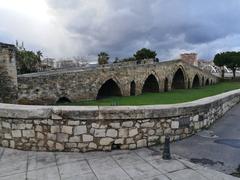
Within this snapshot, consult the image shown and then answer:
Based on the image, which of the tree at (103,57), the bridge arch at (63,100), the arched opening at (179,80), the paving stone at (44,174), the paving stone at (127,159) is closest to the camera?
the paving stone at (44,174)

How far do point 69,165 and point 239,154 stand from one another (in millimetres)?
3037

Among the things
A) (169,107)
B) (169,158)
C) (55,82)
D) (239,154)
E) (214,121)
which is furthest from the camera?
(55,82)

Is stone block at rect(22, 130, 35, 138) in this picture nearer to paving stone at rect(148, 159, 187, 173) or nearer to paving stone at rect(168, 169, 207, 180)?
paving stone at rect(148, 159, 187, 173)

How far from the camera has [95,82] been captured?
2217 centimetres

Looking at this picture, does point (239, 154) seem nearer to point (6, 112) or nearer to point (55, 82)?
point (6, 112)

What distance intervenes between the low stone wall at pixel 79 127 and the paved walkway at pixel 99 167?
0.62 ft

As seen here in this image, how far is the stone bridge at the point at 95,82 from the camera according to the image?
57.2 ft

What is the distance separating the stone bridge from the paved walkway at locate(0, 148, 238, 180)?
12.0 metres

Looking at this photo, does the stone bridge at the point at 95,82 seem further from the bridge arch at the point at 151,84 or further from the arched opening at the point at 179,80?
the arched opening at the point at 179,80

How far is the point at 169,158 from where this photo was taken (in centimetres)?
483

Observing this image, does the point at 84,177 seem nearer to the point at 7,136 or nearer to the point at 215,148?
the point at 7,136

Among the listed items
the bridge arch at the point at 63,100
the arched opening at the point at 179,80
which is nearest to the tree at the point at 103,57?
the arched opening at the point at 179,80

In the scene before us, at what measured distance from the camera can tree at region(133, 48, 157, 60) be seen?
178 feet

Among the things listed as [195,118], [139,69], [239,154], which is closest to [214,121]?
[195,118]
